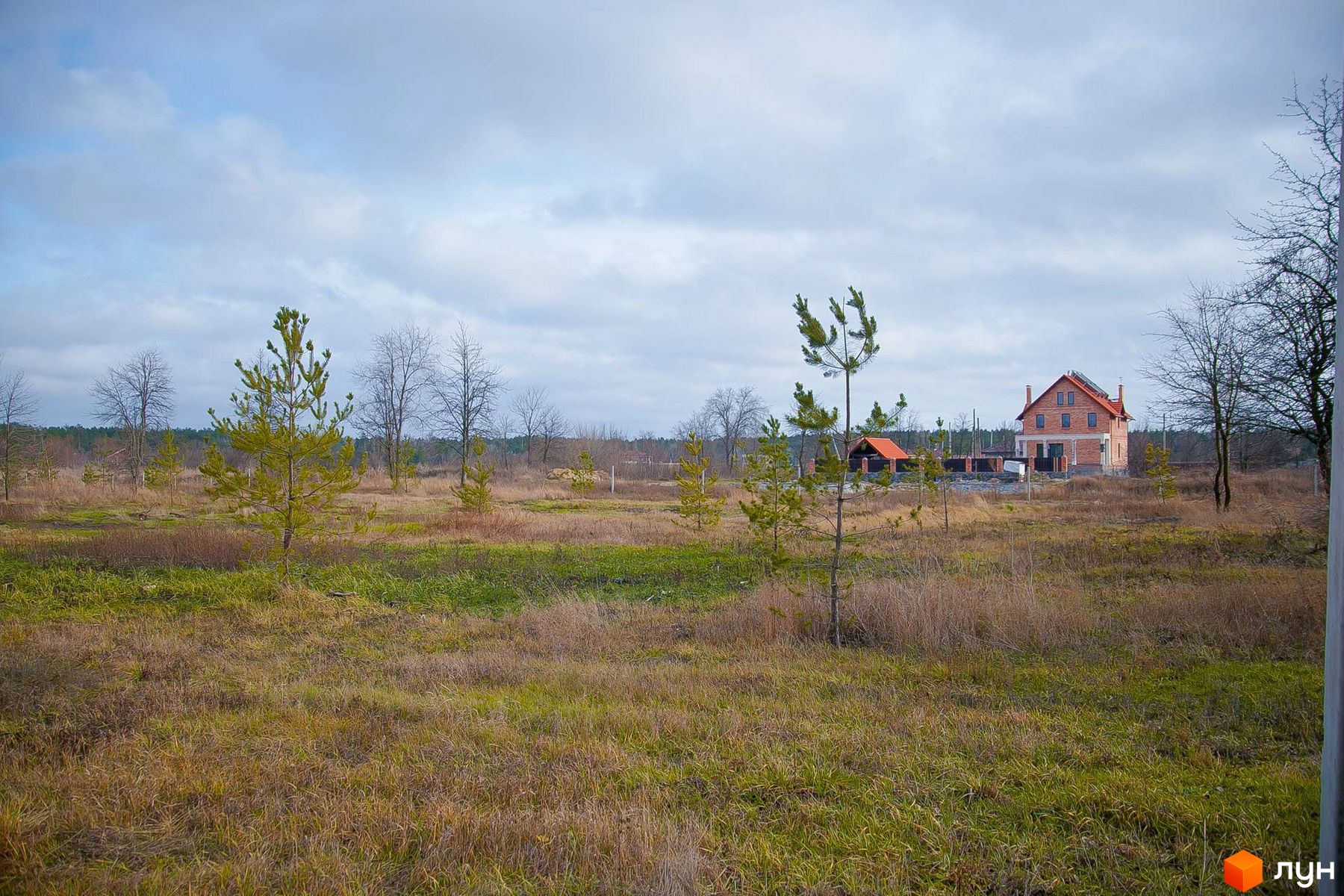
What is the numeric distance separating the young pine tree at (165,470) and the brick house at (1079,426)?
54.0 m

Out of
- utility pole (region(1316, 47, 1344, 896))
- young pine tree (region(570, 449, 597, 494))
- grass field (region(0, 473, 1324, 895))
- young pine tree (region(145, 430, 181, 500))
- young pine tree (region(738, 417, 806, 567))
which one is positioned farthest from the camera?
young pine tree (region(570, 449, 597, 494))

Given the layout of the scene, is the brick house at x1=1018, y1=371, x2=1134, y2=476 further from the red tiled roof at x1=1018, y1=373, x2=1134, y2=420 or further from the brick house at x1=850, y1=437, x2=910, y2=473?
the brick house at x1=850, y1=437, x2=910, y2=473

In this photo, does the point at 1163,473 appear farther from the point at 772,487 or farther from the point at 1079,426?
the point at 1079,426

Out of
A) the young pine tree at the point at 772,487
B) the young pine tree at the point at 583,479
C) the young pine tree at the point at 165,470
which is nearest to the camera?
the young pine tree at the point at 772,487

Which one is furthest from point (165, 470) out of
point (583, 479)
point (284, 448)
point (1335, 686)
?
point (1335, 686)

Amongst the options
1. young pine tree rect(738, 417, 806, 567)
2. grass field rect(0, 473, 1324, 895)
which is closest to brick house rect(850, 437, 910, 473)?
young pine tree rect(738, 417, 806, 567)

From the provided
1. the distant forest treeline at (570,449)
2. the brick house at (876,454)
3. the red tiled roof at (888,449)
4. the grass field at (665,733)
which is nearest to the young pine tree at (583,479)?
the distant forest treeline at (570,449)

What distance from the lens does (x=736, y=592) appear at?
11258mm

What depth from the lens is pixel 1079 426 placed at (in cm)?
5169

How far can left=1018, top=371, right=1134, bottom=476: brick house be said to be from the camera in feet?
167

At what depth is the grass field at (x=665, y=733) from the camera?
324 cm

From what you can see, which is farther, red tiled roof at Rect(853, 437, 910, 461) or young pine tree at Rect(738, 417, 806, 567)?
red tiled roof at Rect(853, 437, 910, 461)

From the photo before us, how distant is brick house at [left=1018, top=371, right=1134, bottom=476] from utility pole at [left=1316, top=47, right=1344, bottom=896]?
53.7 meters

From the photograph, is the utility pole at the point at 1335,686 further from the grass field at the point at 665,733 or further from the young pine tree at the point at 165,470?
the young pine tree at the point at 165,470
